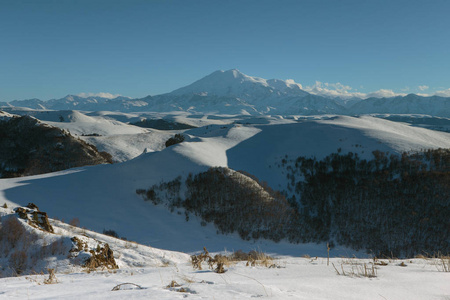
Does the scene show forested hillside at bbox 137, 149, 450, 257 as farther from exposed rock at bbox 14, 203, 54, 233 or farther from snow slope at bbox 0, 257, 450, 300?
snow slope at bbox 0, 257, 450, 300

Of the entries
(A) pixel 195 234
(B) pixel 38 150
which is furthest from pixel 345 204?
(B) pixel 38 150

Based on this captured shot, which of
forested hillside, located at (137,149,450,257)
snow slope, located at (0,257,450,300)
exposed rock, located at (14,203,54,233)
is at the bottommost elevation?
forested hillside, located at (137,149,450,257)

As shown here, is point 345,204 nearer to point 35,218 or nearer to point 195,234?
point 195,234

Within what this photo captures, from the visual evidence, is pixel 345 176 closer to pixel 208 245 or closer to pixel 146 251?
pixel 208 245

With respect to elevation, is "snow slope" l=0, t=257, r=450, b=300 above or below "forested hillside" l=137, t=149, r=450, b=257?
above

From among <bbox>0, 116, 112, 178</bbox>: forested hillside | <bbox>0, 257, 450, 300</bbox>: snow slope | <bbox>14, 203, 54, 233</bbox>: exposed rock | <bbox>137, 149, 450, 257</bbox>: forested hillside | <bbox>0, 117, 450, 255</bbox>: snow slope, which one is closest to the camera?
<bbox>0, 257, 450, 300</bbox>: snow slope

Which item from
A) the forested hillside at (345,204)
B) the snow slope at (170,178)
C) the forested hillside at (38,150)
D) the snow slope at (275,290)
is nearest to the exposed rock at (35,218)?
the snow slope at (170,178)

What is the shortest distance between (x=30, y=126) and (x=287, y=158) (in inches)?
1970

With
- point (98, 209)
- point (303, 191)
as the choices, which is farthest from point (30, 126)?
point (303, 191)

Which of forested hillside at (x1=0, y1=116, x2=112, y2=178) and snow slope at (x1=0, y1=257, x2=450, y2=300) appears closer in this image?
snow slope at (x1=0, y1=257, x2=450, y2=300)

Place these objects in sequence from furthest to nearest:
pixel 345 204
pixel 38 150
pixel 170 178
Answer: pixel 38 150
pixel 170 178
pixel 345 204

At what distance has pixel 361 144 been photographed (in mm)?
34500

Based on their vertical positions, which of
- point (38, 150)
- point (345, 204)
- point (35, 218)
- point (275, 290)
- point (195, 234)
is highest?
point (275, 290)

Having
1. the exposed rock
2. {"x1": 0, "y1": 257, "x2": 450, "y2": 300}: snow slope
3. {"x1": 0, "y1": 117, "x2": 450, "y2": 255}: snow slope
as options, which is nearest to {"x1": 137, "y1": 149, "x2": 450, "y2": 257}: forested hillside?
{"x1": 0, "y1": 117, "x2": 450, "y2": 255}: snow slope
